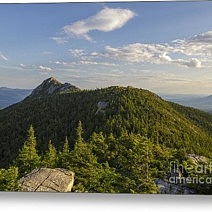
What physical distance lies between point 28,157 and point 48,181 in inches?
17.9

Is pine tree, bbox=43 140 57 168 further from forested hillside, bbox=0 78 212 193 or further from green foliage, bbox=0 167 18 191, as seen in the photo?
green foliage, bbox=0 167 18 191

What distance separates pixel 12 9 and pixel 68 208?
272cm

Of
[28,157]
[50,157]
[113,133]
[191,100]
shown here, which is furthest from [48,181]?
[191,100]

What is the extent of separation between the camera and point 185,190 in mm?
5723

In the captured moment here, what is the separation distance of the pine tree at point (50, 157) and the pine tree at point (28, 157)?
0.38 feet

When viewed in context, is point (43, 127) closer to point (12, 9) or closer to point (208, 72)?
point (12, 9)

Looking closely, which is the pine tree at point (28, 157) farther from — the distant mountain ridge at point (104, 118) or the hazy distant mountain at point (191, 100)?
the hazy distant mountain at point (191, 100)

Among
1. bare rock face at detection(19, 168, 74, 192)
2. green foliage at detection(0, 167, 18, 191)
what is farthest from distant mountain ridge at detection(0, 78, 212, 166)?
bare rock face at detection(19, 168, 74, 192)

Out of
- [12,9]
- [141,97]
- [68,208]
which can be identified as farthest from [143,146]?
[12,9]

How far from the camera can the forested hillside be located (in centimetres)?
589

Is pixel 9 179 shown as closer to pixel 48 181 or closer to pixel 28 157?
pixel 28 157

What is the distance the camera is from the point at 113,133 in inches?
235

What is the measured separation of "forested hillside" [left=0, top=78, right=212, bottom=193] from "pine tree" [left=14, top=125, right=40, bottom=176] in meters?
0.06

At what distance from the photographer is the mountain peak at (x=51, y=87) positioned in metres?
5.97
